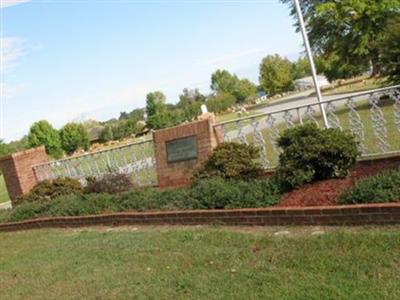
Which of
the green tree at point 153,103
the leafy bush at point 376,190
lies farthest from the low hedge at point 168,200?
the green tree at point 153,103

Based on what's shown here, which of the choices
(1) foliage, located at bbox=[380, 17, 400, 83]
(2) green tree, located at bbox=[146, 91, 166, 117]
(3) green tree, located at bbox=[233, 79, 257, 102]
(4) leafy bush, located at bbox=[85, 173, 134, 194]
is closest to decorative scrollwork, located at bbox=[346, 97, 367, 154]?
(4) leafy bush, located at bbox=[85, 173, 134, 194]

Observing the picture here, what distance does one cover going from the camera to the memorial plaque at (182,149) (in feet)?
31.9

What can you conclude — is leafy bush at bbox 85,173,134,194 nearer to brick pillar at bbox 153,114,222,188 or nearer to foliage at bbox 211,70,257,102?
brick pillar at bbox 153,114,222,188

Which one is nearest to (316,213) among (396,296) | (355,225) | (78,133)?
(355,225)

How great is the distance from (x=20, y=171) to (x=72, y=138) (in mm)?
47480

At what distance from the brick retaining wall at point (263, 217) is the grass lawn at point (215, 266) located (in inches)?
6.8

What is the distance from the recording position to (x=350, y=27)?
2772 cm

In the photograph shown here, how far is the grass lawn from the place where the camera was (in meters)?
3.90

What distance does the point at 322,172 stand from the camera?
6637 mm

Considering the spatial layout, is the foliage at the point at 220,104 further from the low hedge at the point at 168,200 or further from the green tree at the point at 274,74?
the low hedge at the point at 168,200

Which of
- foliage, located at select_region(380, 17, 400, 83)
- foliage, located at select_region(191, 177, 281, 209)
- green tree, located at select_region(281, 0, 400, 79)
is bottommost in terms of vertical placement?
foliage, located at select_region(191, 177, 281, 209)

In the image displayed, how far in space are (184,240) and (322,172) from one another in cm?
206

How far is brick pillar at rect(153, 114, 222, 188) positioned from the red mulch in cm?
309

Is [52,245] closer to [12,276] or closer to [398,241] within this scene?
[12,276]
